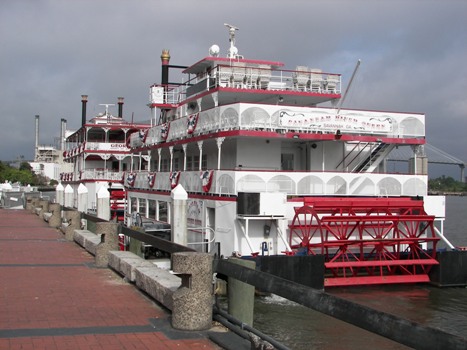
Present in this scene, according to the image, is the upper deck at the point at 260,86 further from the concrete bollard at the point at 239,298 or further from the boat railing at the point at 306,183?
the concrete bollard at the point at 239,298

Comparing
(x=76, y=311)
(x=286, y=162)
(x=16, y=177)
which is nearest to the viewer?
(x=76, y=311)

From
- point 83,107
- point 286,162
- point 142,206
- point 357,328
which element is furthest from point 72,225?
point 83,107

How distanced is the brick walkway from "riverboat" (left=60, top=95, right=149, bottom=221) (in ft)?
91.7

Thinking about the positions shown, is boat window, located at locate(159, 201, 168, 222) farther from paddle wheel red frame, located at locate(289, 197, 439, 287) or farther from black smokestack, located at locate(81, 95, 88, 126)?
black smokestack, located at locate(81, 95, 88, 126)

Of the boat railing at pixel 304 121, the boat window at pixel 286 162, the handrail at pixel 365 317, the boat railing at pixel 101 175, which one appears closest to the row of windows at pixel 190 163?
the boat railing at pixel 304 121

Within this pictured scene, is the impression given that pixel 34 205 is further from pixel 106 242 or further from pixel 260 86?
pixel 106 242

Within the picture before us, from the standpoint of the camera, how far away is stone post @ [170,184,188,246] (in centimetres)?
1089

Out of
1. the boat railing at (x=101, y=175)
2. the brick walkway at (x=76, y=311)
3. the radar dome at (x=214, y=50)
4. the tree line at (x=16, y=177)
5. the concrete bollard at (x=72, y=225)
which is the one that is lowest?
the brick walkway at (x=76, y=311)

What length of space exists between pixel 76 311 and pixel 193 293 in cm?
183

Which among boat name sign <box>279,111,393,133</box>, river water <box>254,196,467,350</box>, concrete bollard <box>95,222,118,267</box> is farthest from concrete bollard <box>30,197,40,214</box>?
concrete bollard <box>95,222,118,267</box>

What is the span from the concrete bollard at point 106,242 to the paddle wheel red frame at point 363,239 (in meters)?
7.06

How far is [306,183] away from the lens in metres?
18.3

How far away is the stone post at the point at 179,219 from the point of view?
35.7 feet

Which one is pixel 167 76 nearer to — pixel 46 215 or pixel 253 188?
pixel 46 215
